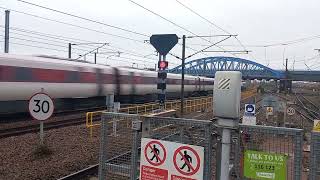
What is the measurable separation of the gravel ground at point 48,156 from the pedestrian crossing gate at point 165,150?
157 inches

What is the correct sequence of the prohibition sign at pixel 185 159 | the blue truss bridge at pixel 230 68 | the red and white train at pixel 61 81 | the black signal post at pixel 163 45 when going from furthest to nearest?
the blue truss bridge at pixel 230 68 < the black signal post at pixel 163 45 < the red and white train at pixel 61 81 < the prohibition sign at pixel 185 159

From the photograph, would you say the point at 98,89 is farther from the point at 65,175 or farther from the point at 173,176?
→ the point at 173,176

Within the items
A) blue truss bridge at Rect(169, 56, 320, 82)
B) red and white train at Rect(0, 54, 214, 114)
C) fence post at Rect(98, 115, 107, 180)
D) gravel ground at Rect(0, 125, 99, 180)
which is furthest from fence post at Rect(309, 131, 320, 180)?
blue truss bridge at Rect(169, 56, 320, 82)

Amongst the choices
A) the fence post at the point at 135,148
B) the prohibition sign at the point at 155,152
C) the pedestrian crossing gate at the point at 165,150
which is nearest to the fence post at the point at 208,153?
the pedestrian crossing gate at the point at 165,150

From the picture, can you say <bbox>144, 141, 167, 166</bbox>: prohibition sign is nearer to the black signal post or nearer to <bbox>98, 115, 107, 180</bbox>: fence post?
<bbox>98, 115, 107, 180</bbox>: fence post

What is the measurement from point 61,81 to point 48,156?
470 inches

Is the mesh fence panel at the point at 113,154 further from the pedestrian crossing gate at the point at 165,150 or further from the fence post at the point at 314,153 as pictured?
the fence post at the point at 314,153

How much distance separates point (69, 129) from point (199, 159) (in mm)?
13216

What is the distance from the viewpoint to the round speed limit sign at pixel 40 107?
1081 centimetres

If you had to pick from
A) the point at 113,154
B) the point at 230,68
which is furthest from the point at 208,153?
the point at 230,68

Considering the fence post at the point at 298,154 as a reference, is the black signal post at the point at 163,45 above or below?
above

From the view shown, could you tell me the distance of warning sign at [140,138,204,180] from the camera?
511 cm

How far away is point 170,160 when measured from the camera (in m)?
5.29


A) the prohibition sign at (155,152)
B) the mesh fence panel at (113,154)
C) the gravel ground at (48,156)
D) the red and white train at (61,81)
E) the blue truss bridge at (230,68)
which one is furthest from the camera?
the blue truss bridge at (230,68)
